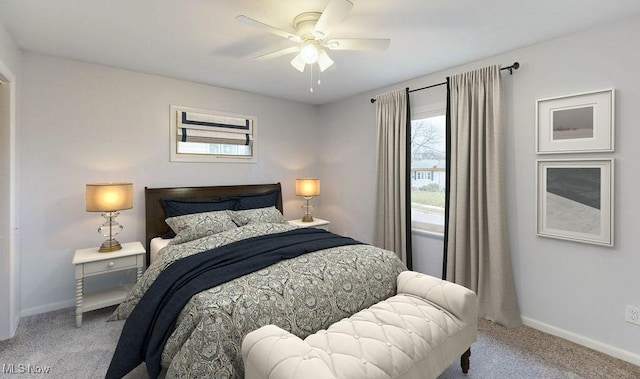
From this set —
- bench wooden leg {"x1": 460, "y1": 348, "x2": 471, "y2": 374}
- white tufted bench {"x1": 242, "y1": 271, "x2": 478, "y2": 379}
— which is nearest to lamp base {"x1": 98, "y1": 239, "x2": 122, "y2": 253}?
white tufted bench {"x1": 242, "y1": 271, "x2": 478, "y2": 379}

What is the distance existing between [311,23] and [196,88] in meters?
2.19

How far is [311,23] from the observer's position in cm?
218

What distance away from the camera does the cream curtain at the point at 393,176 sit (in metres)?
3.66

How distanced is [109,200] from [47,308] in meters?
1.27

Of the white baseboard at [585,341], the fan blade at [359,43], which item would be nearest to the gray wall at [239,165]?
the white baseboard at [585,341]

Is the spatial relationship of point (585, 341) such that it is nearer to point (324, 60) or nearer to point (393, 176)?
point (393, 176)

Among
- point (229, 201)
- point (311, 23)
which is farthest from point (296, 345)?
point (229, 201)

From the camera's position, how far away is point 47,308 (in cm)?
298

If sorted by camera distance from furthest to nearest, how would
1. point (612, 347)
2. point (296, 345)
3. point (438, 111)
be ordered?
1. point (438, 111)
2. point (612, 347)
3. point (296, 345)

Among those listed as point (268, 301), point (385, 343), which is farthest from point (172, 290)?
point (385, 343)

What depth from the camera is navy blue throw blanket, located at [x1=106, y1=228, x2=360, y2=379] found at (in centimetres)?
182

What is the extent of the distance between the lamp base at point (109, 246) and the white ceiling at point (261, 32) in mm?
1799

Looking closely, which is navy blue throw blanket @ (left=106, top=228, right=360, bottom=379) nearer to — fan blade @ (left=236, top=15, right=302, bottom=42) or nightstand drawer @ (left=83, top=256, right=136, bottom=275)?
nightstand drawer @ (left=83, top=256, right=136, bottom=275)

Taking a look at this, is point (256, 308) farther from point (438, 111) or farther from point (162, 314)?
point (438, 111)
